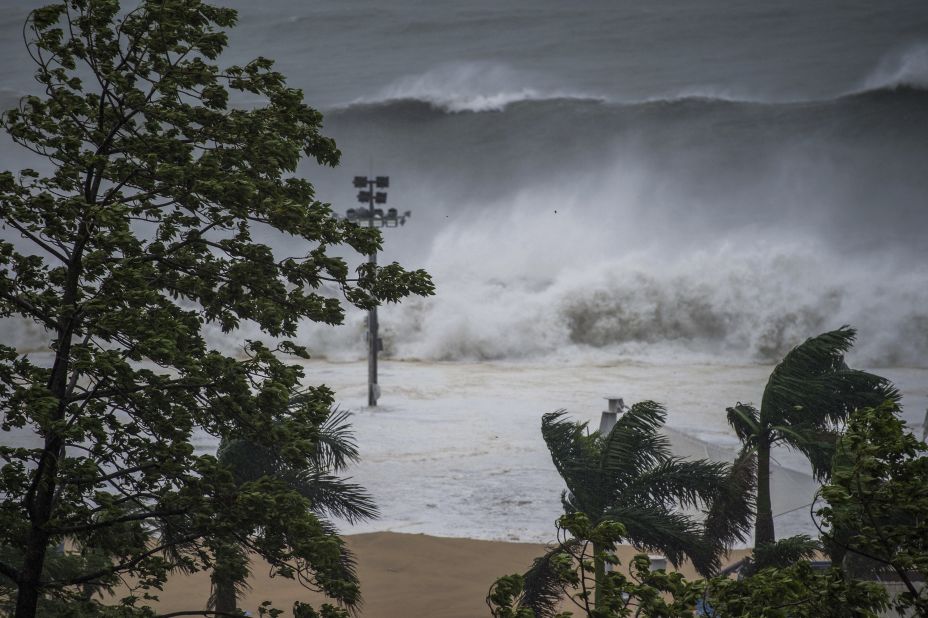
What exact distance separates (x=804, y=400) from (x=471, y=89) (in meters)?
30.2

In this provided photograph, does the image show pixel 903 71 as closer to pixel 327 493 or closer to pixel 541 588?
pixel 541 588

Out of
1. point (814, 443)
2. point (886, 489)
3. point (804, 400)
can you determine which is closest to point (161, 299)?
point (886, 489)

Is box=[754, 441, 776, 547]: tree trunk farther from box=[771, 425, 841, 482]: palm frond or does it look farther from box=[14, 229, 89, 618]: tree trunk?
box=[14, 229, 89, 618]: tree trunk

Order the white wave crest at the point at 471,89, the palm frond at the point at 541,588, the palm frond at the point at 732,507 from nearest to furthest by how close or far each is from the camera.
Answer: the palm frond at the point at 541,588, the palm frond at the point at 732,507, the white wave crest at the point at 471,89

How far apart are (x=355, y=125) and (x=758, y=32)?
14223mm

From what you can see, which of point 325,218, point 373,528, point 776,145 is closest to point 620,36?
point 776,145

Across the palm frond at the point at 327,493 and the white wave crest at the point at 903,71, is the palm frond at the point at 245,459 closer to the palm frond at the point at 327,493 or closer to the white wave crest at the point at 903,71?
the palm frond at the point at 327,493

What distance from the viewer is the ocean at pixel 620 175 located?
31.7m

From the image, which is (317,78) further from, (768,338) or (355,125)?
(768,338)

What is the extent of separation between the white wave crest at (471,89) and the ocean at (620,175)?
96 mm

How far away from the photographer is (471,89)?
38.8m

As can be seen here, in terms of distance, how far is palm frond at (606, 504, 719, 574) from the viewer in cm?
909

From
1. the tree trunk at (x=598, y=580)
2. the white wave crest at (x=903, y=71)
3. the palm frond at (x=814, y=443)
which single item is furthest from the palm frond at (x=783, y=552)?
the white wave crest at (x=903, y=71)

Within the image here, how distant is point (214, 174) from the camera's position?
18.0 ft
